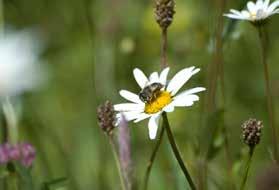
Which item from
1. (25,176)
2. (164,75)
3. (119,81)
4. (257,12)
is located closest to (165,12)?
(164,75)

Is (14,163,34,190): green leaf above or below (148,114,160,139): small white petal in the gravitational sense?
below

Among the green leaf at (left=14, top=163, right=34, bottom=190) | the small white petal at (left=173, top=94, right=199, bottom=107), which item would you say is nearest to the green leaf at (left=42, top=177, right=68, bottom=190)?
the green leaf at (left=14, top=163, right=34, bottom=190)

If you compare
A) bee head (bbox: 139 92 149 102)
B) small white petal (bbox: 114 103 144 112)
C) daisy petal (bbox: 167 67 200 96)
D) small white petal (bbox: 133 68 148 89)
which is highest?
small white petal (bbox: 133 68 148 89)

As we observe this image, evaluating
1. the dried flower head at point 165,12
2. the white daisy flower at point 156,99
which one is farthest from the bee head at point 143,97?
the dried flower head at point 165,12

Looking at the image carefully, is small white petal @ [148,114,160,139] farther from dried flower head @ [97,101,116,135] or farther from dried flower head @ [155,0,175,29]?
dried flower head @ [155,0,175,29]

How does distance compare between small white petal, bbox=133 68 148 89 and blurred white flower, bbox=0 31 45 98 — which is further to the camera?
blurred white flower, bbox=0 31 45 98

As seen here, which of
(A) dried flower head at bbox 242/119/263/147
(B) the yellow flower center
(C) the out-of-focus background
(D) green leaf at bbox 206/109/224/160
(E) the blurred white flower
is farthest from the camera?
(C) the out-of-focus background

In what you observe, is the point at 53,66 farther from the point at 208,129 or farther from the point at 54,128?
the point at 208,129

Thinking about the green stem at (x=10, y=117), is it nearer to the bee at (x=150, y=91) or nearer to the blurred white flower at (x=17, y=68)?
the blurred white flower at (x=17, y=68)
